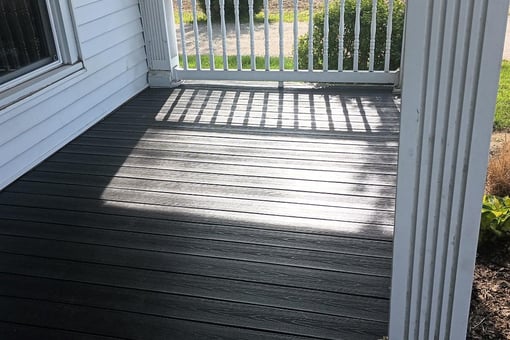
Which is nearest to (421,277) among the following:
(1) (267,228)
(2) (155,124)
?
(1) (267,228)

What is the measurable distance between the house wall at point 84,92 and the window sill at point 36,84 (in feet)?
0.08

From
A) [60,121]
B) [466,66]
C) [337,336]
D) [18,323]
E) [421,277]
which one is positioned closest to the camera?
[466,66]

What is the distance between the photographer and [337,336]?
76.4 inches

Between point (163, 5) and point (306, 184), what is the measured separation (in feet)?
8.37

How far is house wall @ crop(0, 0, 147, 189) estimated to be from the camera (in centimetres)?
327

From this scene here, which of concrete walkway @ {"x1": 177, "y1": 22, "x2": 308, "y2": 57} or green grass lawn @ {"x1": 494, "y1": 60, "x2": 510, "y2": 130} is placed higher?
green grass lawn @ {"x1": 494, "y1": 60, "x2": 510, "y2": 130}

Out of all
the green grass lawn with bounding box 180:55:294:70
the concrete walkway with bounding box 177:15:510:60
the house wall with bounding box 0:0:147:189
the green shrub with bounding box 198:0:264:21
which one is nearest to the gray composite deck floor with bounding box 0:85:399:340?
the house wall with bounding box 0:0:147:189

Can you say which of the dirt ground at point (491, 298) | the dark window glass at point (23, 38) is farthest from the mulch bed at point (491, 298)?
the dark window glass at point (23, 38)

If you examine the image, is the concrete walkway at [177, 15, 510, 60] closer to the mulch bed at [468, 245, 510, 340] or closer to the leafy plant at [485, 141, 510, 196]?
the leafy plant at [485, 141, 510, 196]

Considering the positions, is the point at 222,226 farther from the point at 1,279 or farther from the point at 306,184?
the point at 1,279

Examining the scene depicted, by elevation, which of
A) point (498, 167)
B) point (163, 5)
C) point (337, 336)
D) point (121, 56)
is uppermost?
point (163, 5)

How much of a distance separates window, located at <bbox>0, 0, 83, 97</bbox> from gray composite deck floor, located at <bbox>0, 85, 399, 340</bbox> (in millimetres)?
544

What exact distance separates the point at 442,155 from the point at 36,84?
2921 millimetres

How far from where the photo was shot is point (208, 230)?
264 cm
